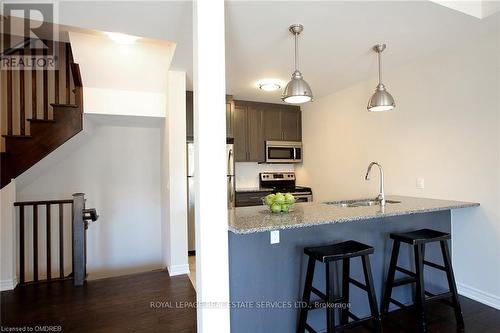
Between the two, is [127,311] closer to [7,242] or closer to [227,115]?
[7,242]

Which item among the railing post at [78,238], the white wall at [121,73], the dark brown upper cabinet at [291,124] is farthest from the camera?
the dark brown upper cabinet at [291,124]

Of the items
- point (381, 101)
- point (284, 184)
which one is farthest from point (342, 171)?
point (381, 101)

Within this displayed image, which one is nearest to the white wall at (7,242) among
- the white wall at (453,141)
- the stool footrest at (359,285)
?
the stool footrest at (359,285)

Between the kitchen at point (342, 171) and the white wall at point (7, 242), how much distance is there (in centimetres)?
258

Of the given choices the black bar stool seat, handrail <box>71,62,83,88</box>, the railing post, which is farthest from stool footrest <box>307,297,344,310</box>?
handrail <box>71,62,83,88</box>

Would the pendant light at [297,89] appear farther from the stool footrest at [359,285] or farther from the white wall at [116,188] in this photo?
the white wall at [116,188]

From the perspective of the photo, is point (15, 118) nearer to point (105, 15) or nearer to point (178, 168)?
point (178, 168)

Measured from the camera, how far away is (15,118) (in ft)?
11.9

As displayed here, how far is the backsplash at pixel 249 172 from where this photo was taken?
4.98 m

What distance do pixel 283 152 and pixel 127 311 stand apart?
10.9 feet

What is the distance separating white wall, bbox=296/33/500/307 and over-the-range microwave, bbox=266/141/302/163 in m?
1.25

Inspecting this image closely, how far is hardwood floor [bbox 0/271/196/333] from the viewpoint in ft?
7.32

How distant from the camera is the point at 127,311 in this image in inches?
96.0

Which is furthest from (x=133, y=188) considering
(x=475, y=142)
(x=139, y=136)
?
(x=475, y=142)
